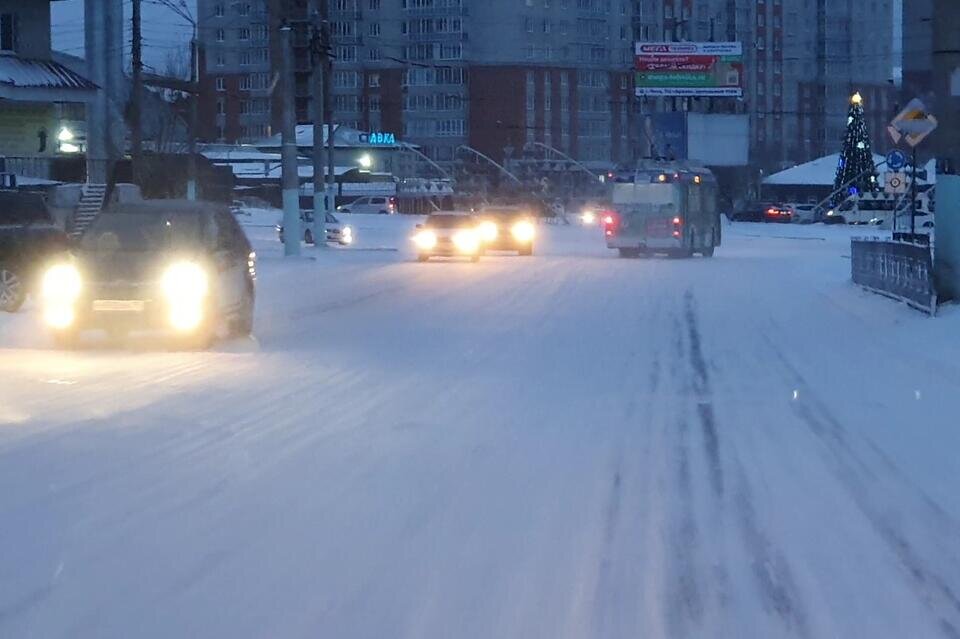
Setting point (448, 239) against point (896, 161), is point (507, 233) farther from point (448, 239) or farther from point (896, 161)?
point (896, 161)

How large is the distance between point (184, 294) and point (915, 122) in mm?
13240

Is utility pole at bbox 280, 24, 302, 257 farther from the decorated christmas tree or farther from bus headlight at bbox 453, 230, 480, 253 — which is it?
the decorated christmas tree

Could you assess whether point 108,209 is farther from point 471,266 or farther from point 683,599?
point 471,266

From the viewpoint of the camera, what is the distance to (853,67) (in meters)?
155

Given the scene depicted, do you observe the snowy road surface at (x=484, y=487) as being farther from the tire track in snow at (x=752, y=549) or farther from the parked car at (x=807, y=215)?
the parked car at (x=807, y=215)

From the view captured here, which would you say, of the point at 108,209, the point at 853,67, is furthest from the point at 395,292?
the point at 853,67

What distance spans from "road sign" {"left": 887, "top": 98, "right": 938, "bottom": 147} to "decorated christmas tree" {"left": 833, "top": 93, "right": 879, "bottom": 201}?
6194 centimetres

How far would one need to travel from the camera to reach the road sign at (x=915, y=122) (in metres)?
25.5

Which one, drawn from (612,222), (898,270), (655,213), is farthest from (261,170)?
(898,270)

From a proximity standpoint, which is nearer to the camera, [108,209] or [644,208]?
[108,209]

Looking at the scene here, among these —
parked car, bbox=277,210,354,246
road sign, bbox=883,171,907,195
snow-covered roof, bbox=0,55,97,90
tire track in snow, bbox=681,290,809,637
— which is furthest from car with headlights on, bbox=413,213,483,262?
tire track in snow, bbox=681,290,809,637

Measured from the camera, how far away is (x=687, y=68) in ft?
331

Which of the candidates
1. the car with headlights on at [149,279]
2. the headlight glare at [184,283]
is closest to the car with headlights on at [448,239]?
the car with headlights on at [149,279]

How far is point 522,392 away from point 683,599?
767 centimetres
